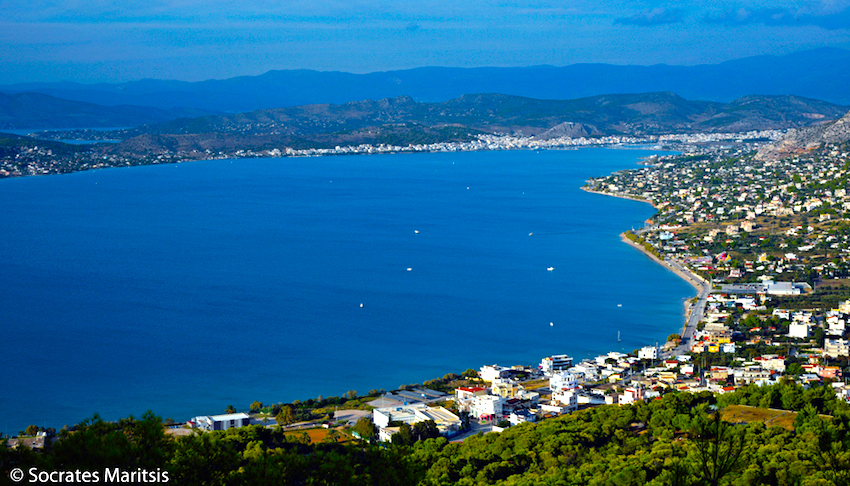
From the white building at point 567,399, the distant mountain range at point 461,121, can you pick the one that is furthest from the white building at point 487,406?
the distant mountain range at point 461,121

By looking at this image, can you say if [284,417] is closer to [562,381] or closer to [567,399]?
[567,399]

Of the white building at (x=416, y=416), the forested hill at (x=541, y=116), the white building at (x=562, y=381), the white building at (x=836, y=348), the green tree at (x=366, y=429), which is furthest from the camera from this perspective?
the forested hill at (x=541, y=116)

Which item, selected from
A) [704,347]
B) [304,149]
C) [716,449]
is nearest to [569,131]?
[304,149]

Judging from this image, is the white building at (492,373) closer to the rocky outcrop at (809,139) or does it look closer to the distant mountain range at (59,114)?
the rocky outcrop at (809,139)

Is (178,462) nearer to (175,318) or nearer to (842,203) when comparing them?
(175,318)

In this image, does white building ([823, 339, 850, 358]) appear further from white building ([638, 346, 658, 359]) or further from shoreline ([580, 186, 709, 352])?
white building ([638, 346, 658, 359])
